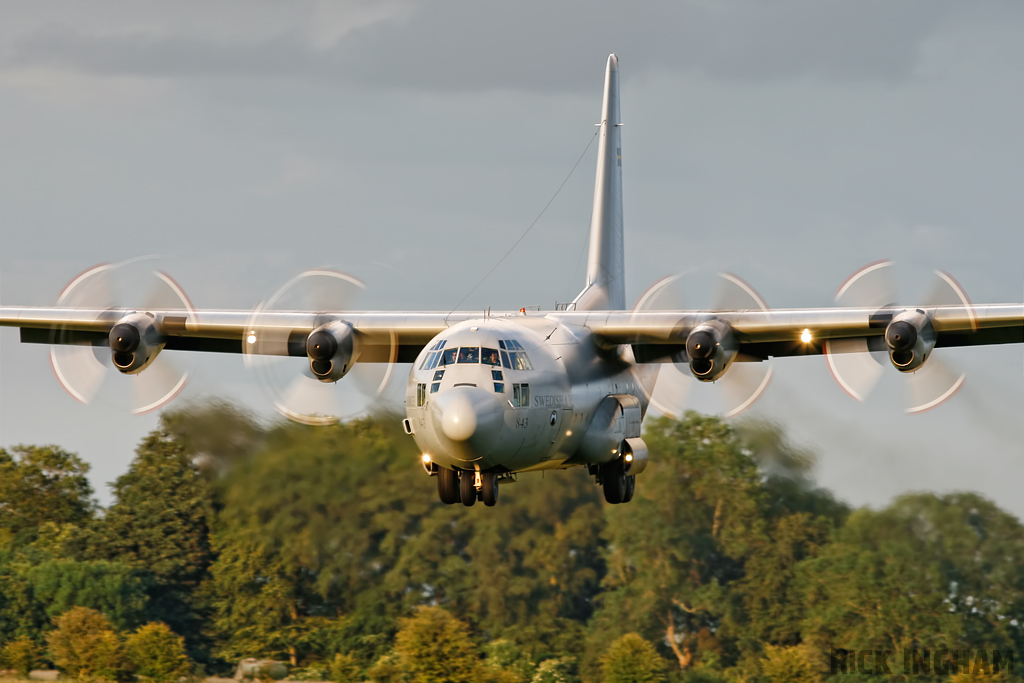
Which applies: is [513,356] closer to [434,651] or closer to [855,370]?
[855,370]

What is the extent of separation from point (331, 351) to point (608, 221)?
30.4 feet

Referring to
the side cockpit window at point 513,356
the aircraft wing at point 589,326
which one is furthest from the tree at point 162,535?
the side cockpit window at point 513,356

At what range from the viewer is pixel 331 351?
25.0m

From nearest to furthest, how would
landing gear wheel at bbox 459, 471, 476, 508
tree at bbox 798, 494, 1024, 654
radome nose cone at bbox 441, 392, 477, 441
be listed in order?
radome nose cone at bbox 441, 392, 477, 441 → landing gear wheel at bbox 459, 471, 476, 508 → tree at bbox 798, 494, 1024, 654

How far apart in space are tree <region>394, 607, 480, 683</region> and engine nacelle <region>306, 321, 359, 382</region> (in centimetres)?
1597

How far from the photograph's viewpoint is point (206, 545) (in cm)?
4159

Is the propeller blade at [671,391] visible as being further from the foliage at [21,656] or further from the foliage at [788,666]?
the foliage at [21,656]

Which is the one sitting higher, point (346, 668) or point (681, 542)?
point (681, 542)

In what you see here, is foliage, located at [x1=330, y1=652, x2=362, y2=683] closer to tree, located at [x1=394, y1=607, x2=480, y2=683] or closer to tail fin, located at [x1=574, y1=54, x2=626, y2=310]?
tree, located at [x1=394, y1=607, x2=480, y2=683]

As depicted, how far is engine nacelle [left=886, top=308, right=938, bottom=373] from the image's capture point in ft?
73.5

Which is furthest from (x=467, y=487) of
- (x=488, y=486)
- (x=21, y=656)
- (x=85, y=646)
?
(x=21, y=656)

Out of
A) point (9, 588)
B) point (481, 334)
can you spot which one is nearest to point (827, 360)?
point (481, 334)

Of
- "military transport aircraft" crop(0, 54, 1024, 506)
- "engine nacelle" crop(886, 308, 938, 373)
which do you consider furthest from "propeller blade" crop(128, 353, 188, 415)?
"engine nacelle" crop(886, 308, 938, 373)

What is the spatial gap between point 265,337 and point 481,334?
22.8 ft
